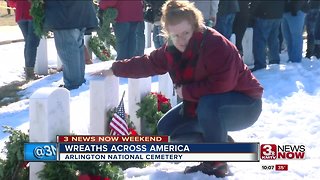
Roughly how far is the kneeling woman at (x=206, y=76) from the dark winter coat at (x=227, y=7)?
4.46m

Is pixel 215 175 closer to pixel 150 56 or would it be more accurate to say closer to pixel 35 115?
pixel 150 56

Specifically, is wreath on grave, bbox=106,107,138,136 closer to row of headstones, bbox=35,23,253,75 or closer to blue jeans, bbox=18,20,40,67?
blue jeans, bbox=18,20,40,67

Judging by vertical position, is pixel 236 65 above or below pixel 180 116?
above

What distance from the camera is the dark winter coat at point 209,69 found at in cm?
377

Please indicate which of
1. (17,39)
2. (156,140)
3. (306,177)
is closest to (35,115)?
(156,140)

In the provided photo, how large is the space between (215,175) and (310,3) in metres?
6.31

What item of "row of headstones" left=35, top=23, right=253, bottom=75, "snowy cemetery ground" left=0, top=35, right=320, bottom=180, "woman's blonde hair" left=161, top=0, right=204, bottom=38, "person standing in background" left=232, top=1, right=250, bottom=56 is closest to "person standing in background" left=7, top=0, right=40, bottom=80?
"snowy cemetery ground" left=0, top=35, right=320, bottom=180

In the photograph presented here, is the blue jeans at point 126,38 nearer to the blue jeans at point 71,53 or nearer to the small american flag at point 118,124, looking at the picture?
the blue jeans at point 71,53

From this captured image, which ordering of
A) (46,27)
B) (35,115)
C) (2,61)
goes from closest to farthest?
1. (35,115)
2. (46,27)
3. (2,61)

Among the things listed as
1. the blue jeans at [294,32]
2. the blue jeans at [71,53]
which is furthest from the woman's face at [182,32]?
the blue jeans at [294,32]

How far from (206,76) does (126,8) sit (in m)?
4.23

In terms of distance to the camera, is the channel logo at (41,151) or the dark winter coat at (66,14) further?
the dark winter coat at (66,14)

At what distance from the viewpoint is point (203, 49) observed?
378 centimetres

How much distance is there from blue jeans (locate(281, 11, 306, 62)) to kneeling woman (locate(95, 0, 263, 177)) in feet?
16.4
